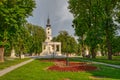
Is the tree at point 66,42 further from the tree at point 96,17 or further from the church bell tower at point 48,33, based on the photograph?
the tree at point 96,17

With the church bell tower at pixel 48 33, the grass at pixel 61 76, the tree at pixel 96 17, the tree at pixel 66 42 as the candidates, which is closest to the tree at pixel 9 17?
the tree at pixel 96 17

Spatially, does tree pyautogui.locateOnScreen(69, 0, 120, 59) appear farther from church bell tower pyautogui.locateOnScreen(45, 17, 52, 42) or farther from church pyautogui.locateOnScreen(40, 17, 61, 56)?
church bell tower pyautogui.locateOnScreen(45, 17, 52, 42)

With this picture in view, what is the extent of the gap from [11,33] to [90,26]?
2266 centimetres

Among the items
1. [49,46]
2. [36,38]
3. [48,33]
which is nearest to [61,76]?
[36,38]

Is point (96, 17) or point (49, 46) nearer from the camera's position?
point (96, 17)

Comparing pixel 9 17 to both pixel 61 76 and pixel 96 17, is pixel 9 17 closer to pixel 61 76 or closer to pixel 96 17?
pixel 96 17

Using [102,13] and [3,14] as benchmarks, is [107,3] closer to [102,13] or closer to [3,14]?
[102,13]

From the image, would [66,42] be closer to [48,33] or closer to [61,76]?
[48,33]

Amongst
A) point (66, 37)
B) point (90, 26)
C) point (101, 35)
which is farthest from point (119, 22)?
point (66, 37)

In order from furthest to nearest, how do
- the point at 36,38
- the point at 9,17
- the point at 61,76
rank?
the point at 36,38, the point at 9,17, the point at 61,76

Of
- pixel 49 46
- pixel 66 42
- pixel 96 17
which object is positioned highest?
pixel 66 42

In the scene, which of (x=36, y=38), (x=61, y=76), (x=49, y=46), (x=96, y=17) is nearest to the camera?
(x=61, y=76)

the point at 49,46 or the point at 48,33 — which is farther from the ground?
the point at 48,33

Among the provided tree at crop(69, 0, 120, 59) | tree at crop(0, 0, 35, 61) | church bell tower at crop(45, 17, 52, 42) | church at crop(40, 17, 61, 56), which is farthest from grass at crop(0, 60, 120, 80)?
church bell tower at crop(45, 17, 52, 42)
